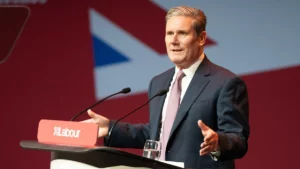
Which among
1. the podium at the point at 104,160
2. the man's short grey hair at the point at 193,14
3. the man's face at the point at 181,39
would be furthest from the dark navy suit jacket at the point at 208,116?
the podium at the point at 104,160

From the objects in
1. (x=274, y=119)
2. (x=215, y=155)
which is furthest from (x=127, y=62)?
(x=215, y=155)

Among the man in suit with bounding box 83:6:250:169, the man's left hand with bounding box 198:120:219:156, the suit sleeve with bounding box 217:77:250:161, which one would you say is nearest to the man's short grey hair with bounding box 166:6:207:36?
the man in suit with bounding box 83:6:250:169

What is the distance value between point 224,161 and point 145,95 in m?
1.78

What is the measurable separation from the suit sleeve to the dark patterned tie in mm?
229

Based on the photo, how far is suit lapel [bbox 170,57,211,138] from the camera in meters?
2.88

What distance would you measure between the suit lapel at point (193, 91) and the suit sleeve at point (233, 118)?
118mm

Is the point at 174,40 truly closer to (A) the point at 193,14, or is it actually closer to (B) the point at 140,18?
(A) the point at 193,14

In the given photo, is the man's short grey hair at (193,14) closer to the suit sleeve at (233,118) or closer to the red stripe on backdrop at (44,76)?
the suit sleeve at (233,118)

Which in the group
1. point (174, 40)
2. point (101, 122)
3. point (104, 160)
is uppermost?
point (174, 40)

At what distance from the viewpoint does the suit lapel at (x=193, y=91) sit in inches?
113

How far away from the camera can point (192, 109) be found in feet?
9.46

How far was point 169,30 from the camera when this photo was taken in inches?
119

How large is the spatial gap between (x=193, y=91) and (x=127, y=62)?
1774 mm

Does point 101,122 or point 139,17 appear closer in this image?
point 101,122
